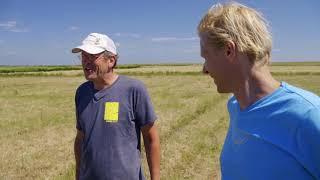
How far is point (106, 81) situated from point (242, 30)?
172 cm

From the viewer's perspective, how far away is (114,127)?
3221mm

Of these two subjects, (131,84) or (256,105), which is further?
(131,84)

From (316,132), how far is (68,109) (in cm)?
1598

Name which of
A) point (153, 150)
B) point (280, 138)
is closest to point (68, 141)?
point (153, 150)

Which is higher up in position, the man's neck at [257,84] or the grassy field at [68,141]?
the man's neck at [257,84]

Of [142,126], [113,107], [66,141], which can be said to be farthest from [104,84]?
[66,141]

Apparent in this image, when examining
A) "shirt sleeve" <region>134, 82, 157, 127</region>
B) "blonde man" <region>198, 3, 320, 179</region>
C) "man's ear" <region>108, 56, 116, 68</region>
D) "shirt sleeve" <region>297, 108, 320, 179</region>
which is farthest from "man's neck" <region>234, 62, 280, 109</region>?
"man's ear" <region>108, 56, 116, 68</region>

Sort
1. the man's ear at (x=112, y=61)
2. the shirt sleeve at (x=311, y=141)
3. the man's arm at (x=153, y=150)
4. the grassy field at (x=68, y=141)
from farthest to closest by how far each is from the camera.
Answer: the grassy field at (x=68, y=141)
the man's arm at (x=153, y=150)
the man's ear at (x=112, y=61)
the shirt sleeve at (x=311, y=141)

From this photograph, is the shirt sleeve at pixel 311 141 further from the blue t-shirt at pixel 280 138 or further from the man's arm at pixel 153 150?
the man's arm at pixel 153 150

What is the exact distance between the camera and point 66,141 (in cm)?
1050

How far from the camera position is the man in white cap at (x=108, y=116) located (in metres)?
3.22

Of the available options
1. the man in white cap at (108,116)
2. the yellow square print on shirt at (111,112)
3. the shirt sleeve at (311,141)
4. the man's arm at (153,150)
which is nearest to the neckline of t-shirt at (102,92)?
the man in white cap at (108,116)

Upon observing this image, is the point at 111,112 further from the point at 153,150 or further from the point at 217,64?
the point at 217,64

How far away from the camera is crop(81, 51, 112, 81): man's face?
323cm
